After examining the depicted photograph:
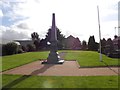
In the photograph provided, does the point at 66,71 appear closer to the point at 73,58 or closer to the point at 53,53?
the point at 53,53

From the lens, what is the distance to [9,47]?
4416 cm

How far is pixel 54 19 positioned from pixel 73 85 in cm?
1530

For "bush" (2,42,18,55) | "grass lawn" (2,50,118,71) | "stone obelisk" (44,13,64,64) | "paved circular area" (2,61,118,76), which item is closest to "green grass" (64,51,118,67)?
"grass lawn" (2,50,118,71)

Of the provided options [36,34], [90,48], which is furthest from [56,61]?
[36,34]

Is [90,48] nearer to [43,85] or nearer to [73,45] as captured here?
[73,45]

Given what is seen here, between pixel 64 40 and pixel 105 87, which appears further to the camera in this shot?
pixel 64 40

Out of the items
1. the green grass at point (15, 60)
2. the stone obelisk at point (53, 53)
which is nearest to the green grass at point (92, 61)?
the stone obelisk at point (53, 53)

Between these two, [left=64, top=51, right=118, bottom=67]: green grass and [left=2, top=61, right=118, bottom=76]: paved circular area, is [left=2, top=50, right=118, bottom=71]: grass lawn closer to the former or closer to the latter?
[left=64, top=51, right=118, bottom=67]: green grass

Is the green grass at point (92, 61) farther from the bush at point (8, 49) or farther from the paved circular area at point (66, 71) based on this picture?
the bush at point (8, 49)

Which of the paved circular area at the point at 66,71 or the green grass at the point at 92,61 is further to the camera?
the green grass at the point at 92,61

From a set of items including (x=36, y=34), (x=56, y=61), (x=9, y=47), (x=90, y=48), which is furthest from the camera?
(x=36, y=34)

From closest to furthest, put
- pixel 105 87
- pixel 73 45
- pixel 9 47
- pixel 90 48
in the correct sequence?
1. pixel 105 87
2. pixel 9 47
3. pixel 90 48
4. pixel 73 45

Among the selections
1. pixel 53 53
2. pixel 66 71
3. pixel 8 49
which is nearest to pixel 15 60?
pixel 53 53

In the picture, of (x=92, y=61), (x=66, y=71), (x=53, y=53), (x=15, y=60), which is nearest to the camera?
(x=66, y=71)
